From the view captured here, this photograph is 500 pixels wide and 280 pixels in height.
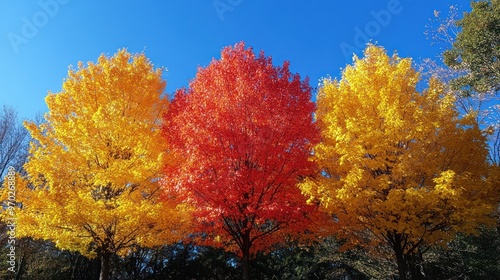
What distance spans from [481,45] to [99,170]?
52.7 feet

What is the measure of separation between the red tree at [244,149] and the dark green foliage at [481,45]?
941cm

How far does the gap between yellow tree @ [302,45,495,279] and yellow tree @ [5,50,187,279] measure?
456 centimetres

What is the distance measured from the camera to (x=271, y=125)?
888 cm

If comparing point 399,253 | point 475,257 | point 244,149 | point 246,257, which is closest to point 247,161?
point 244,149

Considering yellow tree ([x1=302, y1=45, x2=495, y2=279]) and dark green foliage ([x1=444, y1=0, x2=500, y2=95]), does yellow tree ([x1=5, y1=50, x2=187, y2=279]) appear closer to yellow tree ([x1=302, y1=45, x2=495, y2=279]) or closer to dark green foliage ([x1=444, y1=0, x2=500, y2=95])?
yellow tree ([x1=302, y1=45, x2=495, y2=279])

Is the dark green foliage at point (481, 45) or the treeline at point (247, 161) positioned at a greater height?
the dark green foliage at point (481, 45)

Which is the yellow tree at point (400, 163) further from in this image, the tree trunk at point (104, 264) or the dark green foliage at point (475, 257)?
the dark green foliage at point (475, 257)

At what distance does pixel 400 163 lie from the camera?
836 cm

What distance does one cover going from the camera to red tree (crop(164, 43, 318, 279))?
8578 mm

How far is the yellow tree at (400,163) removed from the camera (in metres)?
8.16

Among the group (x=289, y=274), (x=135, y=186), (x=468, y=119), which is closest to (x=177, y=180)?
A: (x=135, y=186)

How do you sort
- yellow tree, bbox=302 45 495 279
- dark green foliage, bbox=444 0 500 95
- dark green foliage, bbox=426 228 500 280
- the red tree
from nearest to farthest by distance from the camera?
yellow tree, bbox=302 45 495 279 < the red tree < dark green foliage, bbox=444 0 500 95 < dark green foliage, bbox=426 228 500 280

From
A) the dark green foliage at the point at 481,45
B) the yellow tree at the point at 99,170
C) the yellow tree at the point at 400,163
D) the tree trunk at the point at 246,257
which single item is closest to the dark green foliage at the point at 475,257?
the dark green foliage at the point at 481,45

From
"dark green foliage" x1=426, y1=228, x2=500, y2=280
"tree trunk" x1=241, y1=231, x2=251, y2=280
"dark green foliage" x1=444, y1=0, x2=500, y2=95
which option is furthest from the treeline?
"dark green foliage" x1=426, y1=228, x2=500, y2=280
